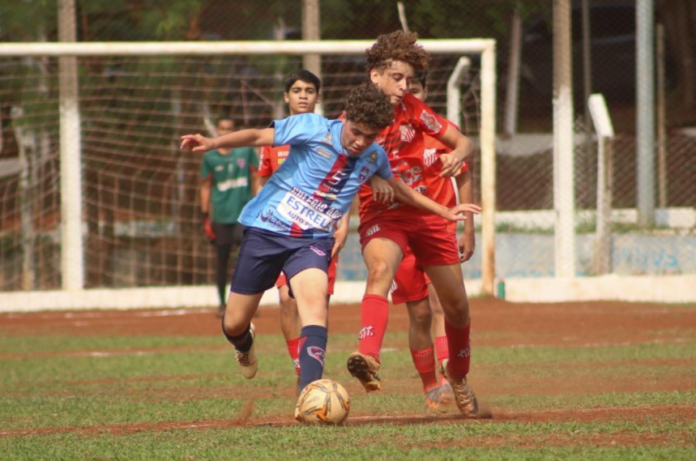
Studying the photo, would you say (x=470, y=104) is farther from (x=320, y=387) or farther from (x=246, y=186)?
(x=320, y=387)

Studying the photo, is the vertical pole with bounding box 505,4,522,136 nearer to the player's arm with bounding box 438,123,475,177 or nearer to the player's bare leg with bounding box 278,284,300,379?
the player's bare leg with bounding box 278,284,300,379

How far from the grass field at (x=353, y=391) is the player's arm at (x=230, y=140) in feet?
4.47

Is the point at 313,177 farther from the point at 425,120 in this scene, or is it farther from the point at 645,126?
the point at 645,126

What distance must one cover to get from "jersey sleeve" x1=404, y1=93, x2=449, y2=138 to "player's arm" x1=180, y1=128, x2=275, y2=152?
2.90ft

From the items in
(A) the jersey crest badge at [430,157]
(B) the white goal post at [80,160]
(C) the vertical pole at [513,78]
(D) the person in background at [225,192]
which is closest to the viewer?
(A) the jersey crest badge at [430,157]

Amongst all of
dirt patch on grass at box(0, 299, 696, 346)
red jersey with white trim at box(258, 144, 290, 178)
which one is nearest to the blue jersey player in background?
red jersey with white trim at box(258, 144, 290, 178)

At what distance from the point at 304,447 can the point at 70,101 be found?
10.4m

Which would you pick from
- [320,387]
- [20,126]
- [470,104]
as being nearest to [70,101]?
[20,126]

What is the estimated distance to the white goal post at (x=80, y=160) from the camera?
13.3 meters

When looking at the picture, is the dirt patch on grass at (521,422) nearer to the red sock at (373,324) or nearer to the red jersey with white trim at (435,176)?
the red sock at (373,324)

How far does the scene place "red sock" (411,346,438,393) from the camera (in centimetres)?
666

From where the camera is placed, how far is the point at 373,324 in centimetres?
563

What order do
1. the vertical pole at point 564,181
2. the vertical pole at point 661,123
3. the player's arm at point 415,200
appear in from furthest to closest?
the vertical pole at point 661,123, the vertical pole at point 564,181, the player's arm at point 415,200

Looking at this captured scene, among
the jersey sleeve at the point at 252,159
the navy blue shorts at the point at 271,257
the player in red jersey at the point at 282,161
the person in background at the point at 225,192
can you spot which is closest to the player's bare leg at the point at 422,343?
the player in red jersey at the point at 282,161
